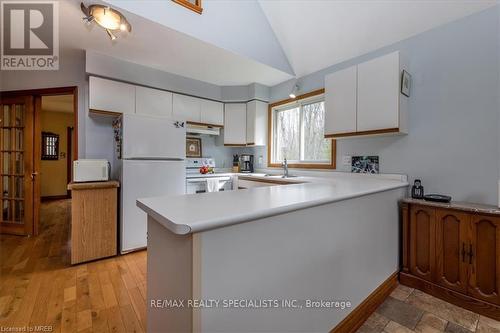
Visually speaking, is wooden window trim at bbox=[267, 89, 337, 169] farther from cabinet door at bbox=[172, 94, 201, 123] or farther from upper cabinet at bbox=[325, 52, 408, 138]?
cabinet door at bbox=[172, 94, 201, 123]

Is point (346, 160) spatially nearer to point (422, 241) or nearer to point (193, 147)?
point (422, 241)

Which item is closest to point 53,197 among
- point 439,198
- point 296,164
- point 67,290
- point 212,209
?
point 67,290

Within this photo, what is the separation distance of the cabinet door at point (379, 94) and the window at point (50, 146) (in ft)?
23.9

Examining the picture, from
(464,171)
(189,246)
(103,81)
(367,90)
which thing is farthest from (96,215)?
(464,171)

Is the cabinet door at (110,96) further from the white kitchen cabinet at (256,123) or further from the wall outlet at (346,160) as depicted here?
the wall outlet at (346,160)

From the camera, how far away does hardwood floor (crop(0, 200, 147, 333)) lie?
58.1 inches

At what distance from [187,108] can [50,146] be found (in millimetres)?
4982

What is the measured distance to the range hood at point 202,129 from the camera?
349cm

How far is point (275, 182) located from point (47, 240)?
311 centimetres

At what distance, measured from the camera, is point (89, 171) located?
245 cm

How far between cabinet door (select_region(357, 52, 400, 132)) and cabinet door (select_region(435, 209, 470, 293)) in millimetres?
851

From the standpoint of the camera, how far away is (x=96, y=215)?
2.39 metres

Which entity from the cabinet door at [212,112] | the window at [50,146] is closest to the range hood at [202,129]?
the cabinet door at [212,112]

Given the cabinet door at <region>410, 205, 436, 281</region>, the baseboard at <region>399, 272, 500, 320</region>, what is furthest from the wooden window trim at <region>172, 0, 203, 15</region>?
the baseboard at <region>399, 272, 500, 320</region>
